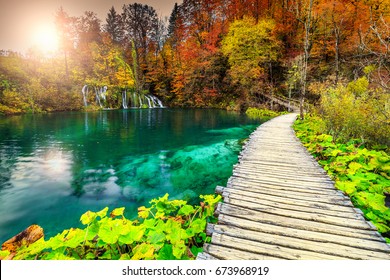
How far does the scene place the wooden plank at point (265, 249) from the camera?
1.97 m

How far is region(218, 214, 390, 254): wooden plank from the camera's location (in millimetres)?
2107

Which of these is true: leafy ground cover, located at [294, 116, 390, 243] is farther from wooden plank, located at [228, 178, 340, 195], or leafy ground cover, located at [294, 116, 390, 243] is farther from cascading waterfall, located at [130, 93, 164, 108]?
cascading waterfall, located at [130, 93, 164, 108]

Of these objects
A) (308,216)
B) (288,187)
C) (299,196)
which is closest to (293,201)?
(299,196)

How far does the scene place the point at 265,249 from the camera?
203cm

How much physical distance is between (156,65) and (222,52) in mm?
11139

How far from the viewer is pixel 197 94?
30453 mm

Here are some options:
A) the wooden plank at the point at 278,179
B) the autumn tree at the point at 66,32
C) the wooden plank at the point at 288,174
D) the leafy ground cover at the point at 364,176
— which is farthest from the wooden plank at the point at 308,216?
the autumn tree at the point at 66,32

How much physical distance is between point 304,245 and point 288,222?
0.41 m

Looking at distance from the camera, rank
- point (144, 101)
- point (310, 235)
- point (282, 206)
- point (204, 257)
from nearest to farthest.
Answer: point (204, 257) → point (310, 235) → point (282, 206) → point (144, 101)

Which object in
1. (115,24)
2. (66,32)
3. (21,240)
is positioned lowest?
(21,240)

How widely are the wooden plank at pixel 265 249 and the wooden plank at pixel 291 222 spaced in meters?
0.41

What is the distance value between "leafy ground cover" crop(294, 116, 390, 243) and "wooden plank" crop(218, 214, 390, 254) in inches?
23.5

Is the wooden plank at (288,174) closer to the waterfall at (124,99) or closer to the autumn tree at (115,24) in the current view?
the autumn tree at (115,24)

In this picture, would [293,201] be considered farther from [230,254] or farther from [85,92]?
[85,92]
